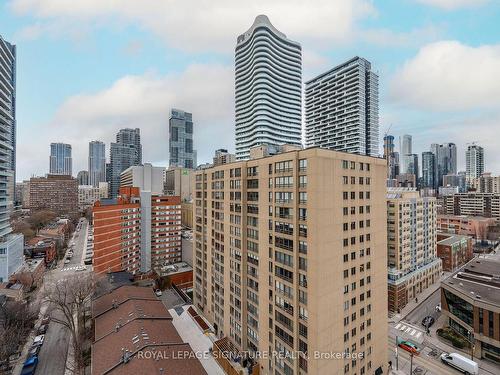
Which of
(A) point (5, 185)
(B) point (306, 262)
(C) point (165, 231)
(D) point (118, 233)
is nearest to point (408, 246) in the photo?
(B) point (306, 262)

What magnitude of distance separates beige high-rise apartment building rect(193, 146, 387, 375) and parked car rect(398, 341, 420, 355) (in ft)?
40.8

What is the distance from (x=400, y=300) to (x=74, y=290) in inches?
3106

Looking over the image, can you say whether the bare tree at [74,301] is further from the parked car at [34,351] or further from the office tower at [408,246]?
the office tower at [408,246]

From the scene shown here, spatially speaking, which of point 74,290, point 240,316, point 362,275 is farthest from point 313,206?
point 74,290

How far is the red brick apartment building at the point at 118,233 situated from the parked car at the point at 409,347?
3118 inches

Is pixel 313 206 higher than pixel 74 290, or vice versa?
pixel 313 206

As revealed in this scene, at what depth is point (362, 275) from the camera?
39875 mm

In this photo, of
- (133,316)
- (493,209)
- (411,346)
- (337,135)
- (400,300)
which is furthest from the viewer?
(337,135)

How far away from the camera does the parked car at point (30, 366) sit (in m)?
42.2

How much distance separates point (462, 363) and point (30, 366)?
7624 centimetres

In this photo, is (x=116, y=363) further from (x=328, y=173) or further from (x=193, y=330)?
(x=328, y=173)

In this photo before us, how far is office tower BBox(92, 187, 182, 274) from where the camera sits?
76.1 m

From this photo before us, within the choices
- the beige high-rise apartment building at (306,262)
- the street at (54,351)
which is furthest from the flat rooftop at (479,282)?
the street at (54,351)

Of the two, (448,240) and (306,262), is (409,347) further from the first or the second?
(448,240)
